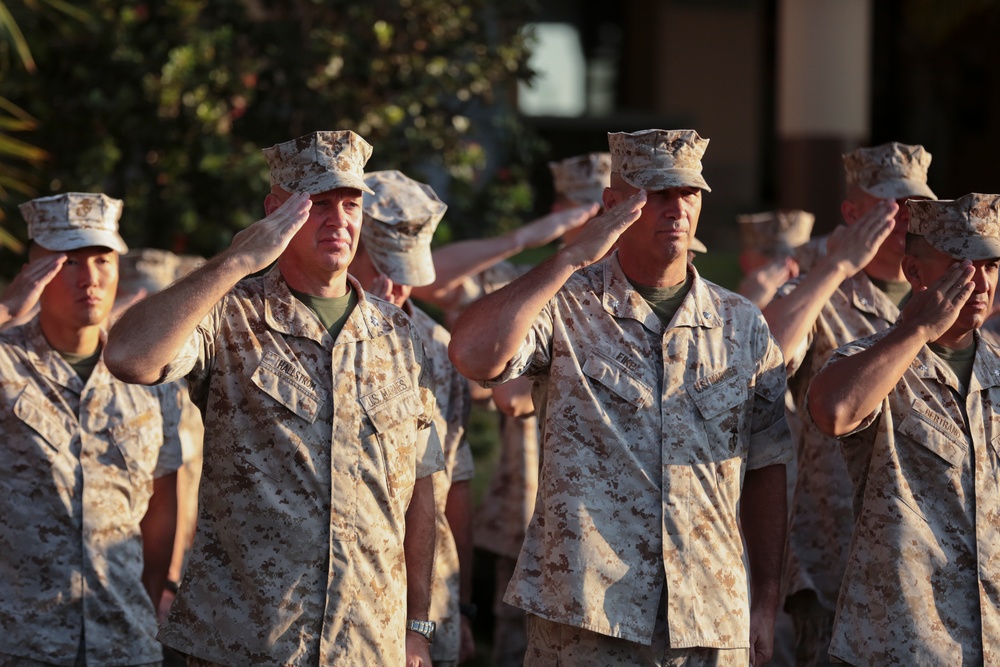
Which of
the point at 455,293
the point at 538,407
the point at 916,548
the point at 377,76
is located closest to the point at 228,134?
the point at 377,76

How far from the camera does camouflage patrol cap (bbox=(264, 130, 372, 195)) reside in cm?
461

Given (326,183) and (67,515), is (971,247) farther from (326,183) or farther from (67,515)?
(67,515)

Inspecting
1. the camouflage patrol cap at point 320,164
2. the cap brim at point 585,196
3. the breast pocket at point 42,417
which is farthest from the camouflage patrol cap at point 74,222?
the cap brim at point 585,196

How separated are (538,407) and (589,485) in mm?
395

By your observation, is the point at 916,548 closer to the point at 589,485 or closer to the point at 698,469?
the point at 698,469

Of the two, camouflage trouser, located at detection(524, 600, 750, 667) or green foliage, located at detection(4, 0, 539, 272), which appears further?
green foliage, located at detection(4, 0, 539, 272)

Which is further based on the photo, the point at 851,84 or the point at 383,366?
the point at 851,84

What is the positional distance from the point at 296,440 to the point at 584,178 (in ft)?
10.8

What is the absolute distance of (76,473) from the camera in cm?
550

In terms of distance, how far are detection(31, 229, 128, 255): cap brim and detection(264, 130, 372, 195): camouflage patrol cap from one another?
1.32 m

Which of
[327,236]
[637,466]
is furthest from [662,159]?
[327,236]

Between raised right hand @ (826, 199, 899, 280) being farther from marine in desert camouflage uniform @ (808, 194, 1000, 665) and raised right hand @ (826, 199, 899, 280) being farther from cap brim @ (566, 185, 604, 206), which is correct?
cap brim @ (566, 185, 604, 206)

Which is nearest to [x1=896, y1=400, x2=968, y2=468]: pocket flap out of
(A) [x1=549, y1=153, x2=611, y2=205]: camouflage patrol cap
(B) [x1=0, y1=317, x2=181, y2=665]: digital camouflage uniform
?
(A) [x1=549, y1=153, x2=611, y2=205]: camouflage patrol cap

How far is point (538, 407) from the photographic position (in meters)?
4.88
